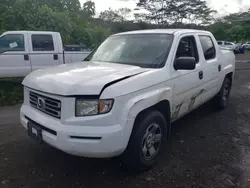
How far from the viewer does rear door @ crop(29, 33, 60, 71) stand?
319 inches

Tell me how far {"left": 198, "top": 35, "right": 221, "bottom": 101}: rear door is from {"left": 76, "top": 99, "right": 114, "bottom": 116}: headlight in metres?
2.38

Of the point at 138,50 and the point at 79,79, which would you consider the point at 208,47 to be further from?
the point at 79,79

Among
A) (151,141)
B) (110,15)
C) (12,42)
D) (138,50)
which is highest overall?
(110,15)

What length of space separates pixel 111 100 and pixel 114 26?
134 ft

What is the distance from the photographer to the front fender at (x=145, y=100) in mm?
2676

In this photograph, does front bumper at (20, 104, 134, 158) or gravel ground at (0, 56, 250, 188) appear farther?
gravel ground at (0, 56, 250, 188)

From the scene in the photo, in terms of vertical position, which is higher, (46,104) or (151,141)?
(46,104)

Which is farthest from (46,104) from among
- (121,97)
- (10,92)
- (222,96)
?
(10,92)

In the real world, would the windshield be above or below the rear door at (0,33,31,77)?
above

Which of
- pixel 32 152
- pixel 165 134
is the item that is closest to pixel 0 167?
pixel 32 152

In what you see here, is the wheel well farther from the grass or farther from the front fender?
the grass

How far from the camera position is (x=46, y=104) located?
2.86 metres

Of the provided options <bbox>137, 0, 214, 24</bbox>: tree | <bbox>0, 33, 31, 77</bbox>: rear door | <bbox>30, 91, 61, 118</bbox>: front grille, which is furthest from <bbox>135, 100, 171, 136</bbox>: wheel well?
<bbox>137, 0, 214, 24</bbox>: tree

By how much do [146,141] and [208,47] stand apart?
2.63 metres
